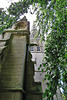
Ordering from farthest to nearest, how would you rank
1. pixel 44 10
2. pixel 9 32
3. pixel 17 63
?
pixel 9 32
pixel 44 10
pixel 17 63

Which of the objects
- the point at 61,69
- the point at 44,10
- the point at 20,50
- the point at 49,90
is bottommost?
the point at 49,90

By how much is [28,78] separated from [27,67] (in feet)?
1.80

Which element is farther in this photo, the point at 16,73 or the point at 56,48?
the point at 56,48

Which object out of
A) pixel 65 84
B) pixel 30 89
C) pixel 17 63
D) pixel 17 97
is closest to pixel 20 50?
pixel 17 63

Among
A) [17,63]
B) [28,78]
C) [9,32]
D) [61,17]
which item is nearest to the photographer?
[61,17]

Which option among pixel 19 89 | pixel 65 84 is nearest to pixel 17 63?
pixel 19 89

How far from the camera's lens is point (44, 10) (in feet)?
13.9

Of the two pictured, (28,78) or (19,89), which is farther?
(28,78)

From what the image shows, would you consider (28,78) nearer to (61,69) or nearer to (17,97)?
(17,97)

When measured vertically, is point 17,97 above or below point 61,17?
below

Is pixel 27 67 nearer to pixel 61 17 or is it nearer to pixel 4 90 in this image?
pixel 4 90

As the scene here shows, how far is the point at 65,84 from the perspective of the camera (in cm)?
249

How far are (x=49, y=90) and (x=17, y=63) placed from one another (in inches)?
60.8

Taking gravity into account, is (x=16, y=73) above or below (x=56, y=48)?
below
